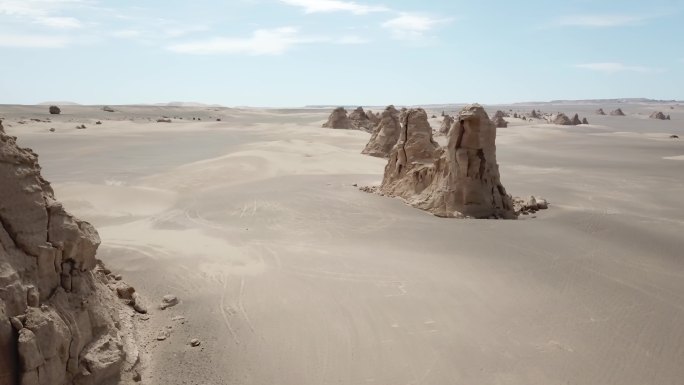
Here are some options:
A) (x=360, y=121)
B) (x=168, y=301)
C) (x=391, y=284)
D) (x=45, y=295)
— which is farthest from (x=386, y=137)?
(x=45, y=295)

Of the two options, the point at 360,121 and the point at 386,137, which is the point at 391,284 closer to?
the point at 386,137

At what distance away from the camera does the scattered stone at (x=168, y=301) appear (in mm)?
5492

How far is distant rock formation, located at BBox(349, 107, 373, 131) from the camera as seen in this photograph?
3886cm

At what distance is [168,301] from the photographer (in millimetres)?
5566

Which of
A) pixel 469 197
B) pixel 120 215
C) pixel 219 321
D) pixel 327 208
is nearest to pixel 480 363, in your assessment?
pixel 219 321

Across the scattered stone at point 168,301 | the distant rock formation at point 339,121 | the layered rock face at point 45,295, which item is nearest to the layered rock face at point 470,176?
the scattered stone at point 168,301

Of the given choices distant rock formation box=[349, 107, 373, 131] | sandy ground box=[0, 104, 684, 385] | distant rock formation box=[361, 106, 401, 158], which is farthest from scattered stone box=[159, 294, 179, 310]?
distant rock formation box=[349, 107, 373, 131]

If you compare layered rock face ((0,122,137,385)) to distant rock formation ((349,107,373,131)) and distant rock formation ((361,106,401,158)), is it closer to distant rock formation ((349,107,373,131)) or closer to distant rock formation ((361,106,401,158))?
distant rock formation ((361,106,401,158))

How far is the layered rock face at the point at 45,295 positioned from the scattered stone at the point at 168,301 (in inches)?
39.6

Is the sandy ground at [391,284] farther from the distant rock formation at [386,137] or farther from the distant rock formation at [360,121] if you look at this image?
the distant rock formation at [360,121]

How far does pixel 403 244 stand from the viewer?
827 cm

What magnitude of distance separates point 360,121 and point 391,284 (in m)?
34.0

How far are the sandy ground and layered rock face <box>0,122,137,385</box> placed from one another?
560 mm

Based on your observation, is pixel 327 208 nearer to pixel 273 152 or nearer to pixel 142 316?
pixel 142 316
